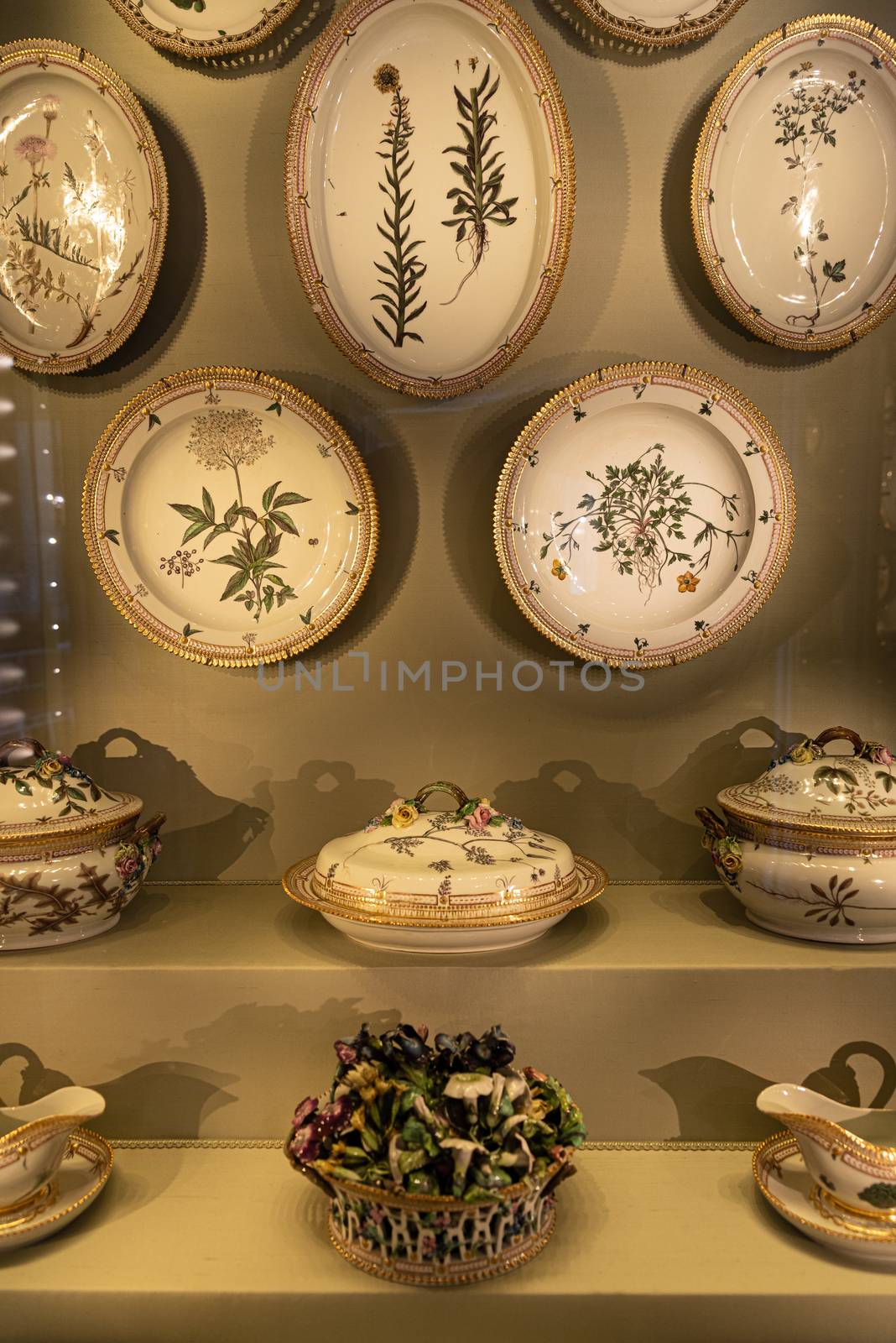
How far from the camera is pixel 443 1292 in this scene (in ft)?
3.64

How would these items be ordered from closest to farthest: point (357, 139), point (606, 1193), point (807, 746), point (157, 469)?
1. point (606, 1193)
2. point (807, 746)
3. point (357, 139)
4. point (157, 469)

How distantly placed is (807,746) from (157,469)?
4.00 feet

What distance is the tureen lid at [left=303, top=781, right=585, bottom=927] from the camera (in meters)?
1.37

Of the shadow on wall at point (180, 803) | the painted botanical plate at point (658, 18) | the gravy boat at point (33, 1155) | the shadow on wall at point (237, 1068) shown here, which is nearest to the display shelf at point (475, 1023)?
the shadow on wall at point (237, 1068)

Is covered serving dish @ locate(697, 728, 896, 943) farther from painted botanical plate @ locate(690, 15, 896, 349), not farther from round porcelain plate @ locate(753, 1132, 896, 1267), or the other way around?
painted botanical plate @ locate(690, 15, 896, 349)

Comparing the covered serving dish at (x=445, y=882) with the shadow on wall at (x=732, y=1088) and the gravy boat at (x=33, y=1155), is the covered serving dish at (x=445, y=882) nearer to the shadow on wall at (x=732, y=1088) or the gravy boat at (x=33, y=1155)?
the shadow on wall at (x=732, y=1088)

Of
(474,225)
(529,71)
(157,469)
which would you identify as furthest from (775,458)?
(157,469)

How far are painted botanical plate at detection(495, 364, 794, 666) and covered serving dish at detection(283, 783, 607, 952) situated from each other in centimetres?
42

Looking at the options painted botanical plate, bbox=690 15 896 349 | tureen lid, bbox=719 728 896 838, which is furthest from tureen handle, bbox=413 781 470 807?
painted botanical plate, bbox=690 15 896 349

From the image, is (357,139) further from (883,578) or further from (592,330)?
(883,578)

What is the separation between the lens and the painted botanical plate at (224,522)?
5.69ft

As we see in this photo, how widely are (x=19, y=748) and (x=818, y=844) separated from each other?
1.23 meters

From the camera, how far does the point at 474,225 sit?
5.45 feet

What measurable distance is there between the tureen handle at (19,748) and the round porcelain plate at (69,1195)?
0.56 m
